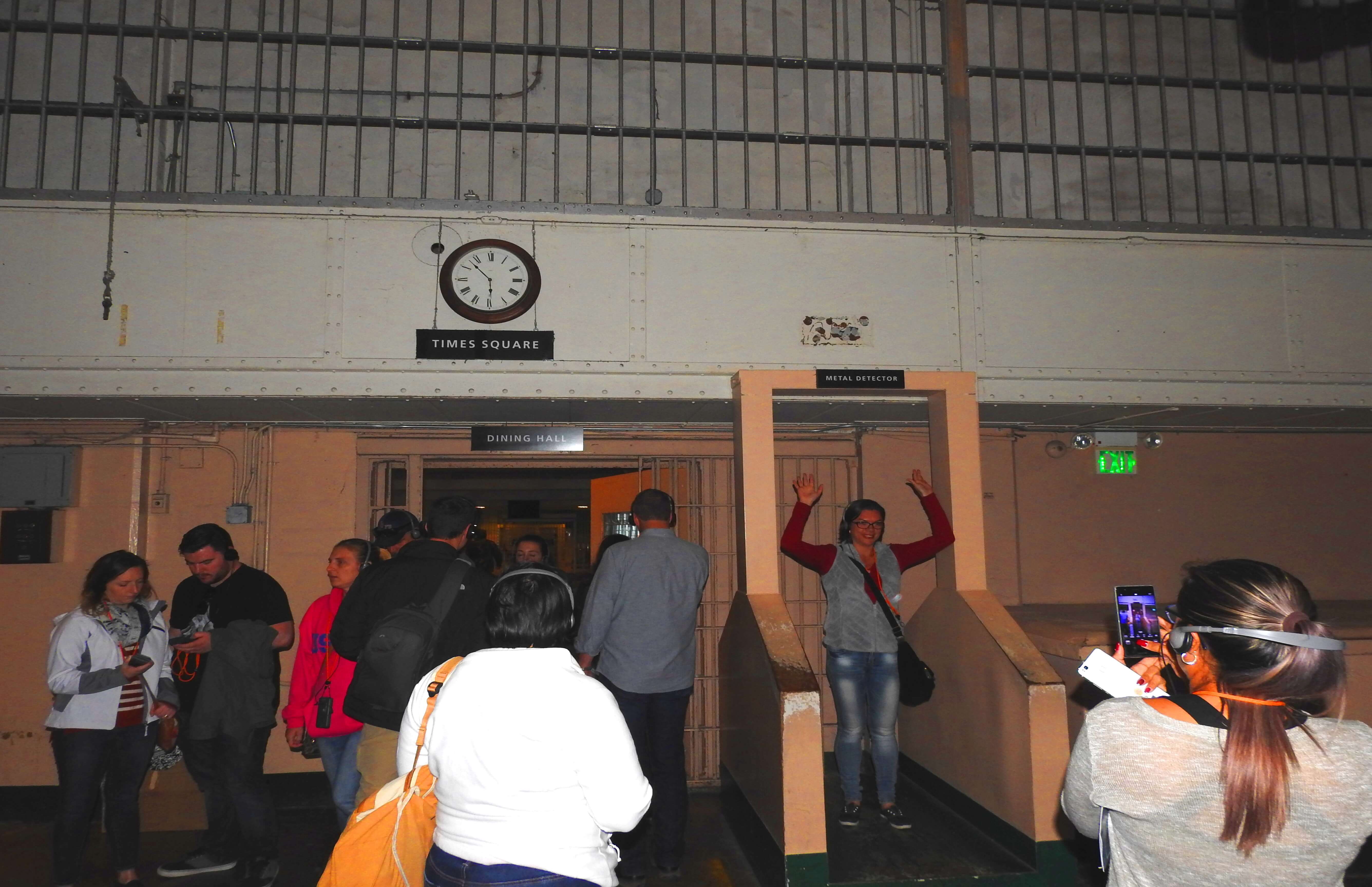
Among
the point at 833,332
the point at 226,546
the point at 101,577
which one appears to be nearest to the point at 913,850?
the point at 833,332

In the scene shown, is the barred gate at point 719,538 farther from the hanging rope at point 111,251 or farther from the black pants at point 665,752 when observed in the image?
the hanging rope at point 111,251

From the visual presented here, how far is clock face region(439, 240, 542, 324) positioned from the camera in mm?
4625

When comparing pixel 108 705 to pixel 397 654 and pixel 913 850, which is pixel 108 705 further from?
pixel 913 850

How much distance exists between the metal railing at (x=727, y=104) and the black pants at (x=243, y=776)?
290 cm

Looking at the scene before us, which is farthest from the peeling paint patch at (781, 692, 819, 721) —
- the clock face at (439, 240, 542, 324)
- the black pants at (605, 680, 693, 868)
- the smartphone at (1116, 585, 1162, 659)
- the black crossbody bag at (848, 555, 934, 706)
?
the clock face at (439, 240, 542, 324)

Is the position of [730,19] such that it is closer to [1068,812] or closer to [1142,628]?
[1142,628]

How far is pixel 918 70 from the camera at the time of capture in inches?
205

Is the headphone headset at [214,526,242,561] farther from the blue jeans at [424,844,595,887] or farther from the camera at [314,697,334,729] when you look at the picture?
the blue jeans at [424,844,595,887]

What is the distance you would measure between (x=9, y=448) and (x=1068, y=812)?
642 centimetres

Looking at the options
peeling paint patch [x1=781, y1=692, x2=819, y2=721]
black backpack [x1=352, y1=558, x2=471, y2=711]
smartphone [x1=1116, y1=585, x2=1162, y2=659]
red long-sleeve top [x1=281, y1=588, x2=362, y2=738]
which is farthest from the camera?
red long-sleeve top [x1=281, y1=588, x2=362, y2=738]

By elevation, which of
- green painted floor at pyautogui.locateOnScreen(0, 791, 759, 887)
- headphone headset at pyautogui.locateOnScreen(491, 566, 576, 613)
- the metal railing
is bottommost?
green painted floor at pyautogui.locateOnScreen(0, 791, 759, 887)

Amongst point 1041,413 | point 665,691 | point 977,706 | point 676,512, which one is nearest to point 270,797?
point 665,691

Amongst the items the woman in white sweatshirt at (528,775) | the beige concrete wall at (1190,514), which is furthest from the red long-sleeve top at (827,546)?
the woman in white sweatshirt at (528,775)

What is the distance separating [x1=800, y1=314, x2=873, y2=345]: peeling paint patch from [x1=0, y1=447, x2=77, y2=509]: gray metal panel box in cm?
481
